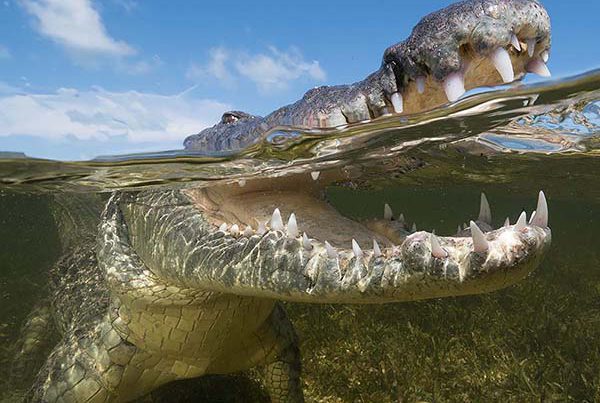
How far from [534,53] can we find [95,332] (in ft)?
12.3

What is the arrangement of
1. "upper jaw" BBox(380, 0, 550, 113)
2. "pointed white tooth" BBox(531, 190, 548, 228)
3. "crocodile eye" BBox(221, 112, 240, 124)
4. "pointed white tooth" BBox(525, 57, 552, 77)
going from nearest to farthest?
"pointed white tooth" BBox(531, 190, 548, 228) < "upper jaw" BBox(380, 0, 550, 113) < "pointed white tooth" BBox(525, 57, 552, 77) < "crocodile eye" BBox(221, 112, 240, 124)

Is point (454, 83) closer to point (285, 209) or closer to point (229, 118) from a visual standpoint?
point (285, 209)

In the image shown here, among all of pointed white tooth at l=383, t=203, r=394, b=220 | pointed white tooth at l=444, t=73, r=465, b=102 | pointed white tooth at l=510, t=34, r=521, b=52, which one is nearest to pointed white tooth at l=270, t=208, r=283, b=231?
pointed white tooth at l=383, t=203, r=394, b=220

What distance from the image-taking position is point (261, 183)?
4.96m

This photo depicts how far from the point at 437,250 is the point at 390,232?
3.47 feet

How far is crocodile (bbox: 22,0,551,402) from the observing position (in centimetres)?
231

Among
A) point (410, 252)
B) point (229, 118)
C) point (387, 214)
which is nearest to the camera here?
point (410, 252)

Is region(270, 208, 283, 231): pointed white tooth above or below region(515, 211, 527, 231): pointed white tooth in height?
below

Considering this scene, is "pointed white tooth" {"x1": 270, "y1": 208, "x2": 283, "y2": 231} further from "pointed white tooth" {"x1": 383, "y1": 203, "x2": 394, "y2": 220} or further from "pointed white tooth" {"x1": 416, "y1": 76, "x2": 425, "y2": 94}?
"pointed white tooth" {"x1": 416, "y1": 76, "x2": 425, "y2": 94}

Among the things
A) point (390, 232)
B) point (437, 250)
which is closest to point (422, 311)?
point (390, 232)

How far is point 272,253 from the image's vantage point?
2.83 meters

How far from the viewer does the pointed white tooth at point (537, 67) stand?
304 centimetres

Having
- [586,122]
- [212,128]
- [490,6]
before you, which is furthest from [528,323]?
[490,6]

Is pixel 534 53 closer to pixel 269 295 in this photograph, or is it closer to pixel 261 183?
pixel 269 295
